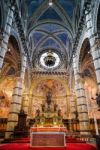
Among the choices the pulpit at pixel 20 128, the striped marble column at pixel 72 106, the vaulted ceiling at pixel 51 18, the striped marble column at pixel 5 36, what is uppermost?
the vaulted ceiling at pixel 51 18

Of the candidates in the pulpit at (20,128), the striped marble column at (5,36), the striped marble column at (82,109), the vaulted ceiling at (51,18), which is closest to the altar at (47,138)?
the striped marble column at (5,36)

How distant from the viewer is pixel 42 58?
25641mm

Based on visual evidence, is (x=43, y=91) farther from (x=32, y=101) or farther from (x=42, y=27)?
(x=42, y=27)

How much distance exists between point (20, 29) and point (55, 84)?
1275 cm

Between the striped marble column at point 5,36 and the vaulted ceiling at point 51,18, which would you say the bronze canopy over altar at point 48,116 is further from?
the vaulted ceiling at point 51,18

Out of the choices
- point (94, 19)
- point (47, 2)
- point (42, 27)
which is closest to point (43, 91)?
point (42, 27)

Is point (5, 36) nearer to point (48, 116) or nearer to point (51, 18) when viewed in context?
point (48, 116)

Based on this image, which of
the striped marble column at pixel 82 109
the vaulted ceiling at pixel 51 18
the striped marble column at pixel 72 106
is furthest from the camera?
the striped marble column at pixel 72 106

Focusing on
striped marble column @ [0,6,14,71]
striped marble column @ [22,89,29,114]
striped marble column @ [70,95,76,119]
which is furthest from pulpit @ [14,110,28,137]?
striped marble column @ [70,95,76,119]

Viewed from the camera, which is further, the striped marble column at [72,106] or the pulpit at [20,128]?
the striped marble column at [72,106]

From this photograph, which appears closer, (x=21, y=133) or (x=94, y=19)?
(x=94, y=19)

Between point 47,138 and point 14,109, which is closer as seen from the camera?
point 47,138

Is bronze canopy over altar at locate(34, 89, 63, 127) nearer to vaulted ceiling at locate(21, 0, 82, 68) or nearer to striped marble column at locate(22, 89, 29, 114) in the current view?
striped marble column at locate(22, 89, 29, 114)

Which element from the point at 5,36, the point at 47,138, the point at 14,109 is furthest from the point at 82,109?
the point at 5,36
